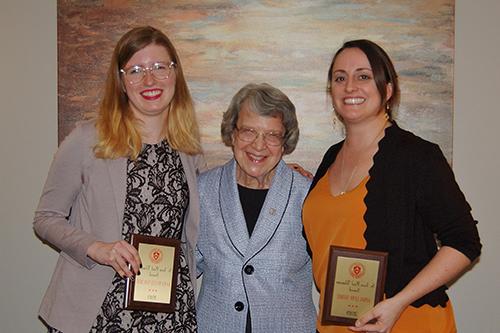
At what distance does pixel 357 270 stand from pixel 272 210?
0.56 metres

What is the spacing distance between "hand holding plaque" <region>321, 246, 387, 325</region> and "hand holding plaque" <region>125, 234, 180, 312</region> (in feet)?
1.82

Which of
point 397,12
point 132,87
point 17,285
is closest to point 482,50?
point 397,12

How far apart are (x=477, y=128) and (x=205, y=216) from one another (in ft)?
4.87

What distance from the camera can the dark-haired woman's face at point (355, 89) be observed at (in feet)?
7.16

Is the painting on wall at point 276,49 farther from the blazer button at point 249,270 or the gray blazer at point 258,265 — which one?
the blazer button at point 249,270

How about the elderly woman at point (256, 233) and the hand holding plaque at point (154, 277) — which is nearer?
the hand holding plaque at point (154, 277)

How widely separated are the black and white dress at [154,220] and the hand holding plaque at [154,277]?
13 centimetres

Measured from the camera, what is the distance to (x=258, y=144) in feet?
8.03

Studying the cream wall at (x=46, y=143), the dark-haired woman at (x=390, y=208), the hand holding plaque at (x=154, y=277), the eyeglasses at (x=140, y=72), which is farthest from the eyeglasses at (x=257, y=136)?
the cream wall at (x=46, y=143)

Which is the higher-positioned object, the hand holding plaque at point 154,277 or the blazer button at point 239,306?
the hand holding plaque at point 154,277

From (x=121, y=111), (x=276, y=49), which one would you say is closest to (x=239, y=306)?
(x=121, y=111)

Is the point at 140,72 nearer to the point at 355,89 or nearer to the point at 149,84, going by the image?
the point at 149,84

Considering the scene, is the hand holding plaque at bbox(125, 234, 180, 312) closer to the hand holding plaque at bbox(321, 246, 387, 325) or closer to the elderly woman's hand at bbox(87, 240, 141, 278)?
the elderly woman's hand at bbox(87, 240, 141, 278)

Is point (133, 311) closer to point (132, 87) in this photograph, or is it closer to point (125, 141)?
point (125, 141)
